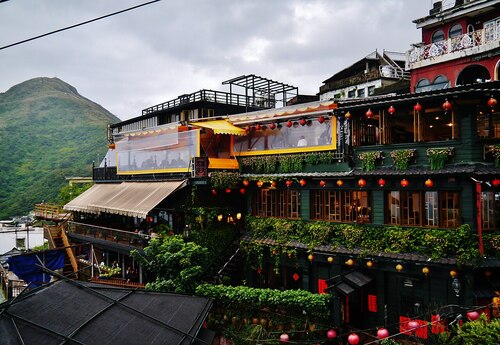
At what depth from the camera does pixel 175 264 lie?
1934 centimetres

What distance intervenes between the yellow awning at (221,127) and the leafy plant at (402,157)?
967 cm

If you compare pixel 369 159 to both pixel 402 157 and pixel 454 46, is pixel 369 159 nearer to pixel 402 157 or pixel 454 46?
pixel 402 157

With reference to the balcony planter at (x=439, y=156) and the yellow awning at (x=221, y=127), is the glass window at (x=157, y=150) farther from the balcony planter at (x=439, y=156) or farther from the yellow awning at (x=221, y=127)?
the balcony planter at (x=439, y=156)

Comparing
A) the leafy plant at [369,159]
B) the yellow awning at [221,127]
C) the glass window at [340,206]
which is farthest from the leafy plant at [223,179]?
the leafy plant at [369,159]

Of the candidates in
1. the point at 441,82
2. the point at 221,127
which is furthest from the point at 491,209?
the point at 221,127

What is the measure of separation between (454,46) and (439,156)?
42.1 feet

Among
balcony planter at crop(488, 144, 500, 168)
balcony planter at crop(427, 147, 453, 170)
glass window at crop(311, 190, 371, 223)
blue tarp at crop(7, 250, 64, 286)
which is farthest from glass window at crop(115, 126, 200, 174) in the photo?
balcony planter at crop(488, 144, 500, 168)

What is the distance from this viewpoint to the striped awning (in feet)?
74.0

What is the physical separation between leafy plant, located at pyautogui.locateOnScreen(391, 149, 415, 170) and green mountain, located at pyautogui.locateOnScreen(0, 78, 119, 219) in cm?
5701

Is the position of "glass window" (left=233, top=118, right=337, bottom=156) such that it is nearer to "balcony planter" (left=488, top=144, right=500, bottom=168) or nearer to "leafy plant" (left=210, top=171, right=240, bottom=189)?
"leafy plant" (left=210, top=171, right=240, bottom=189)

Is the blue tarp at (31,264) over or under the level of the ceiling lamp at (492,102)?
under

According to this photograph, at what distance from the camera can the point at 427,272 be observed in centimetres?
1572

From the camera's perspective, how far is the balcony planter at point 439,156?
15750 mm

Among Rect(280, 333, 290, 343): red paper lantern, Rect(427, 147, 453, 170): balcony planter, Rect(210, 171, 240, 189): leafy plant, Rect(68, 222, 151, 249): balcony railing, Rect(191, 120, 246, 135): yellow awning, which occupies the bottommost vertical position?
Rect(280, 333, 290, 343): red paper lantern
